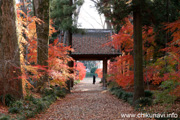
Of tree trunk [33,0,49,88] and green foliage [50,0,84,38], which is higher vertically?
green foliage [50,0,84,38]

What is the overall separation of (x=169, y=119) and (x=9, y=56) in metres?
5.22

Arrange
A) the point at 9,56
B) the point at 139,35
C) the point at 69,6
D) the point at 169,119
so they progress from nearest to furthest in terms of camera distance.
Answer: the point at 169,119, the point at 9,56, the point at 139,35, the point at 69,6

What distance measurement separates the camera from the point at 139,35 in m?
7.78

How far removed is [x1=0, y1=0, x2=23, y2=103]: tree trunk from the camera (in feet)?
19.7

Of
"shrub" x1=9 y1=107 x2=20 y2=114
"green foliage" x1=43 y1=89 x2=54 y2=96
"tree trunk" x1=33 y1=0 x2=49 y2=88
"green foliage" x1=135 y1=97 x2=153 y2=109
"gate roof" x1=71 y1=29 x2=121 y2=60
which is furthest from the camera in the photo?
"gate roof" x1=71 y1=29 x2=121 y2=60

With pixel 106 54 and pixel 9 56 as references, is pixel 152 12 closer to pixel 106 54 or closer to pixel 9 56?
pixel 9 56

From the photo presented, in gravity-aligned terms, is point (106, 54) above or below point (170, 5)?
below

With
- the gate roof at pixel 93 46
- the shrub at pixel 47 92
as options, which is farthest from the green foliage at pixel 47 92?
the gate roof at pixel 93 46

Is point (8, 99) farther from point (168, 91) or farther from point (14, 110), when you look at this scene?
point (168, 91)

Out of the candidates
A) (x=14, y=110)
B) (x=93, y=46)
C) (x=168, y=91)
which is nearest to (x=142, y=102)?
(x=168, y=91)

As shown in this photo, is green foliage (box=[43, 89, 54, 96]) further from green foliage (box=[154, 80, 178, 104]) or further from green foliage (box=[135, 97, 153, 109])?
green foliage (box=[154, 80, 178, 104])

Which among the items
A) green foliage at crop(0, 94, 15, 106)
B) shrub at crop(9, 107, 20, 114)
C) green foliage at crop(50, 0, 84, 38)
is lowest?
shrub at crop(9, 107, 20, 114)

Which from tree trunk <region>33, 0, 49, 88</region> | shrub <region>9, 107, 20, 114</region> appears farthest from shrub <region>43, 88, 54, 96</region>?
shrub <region>9, 107, 20, 114</region>

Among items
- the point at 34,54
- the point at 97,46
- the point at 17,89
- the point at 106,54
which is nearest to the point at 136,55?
the point at 17,89
